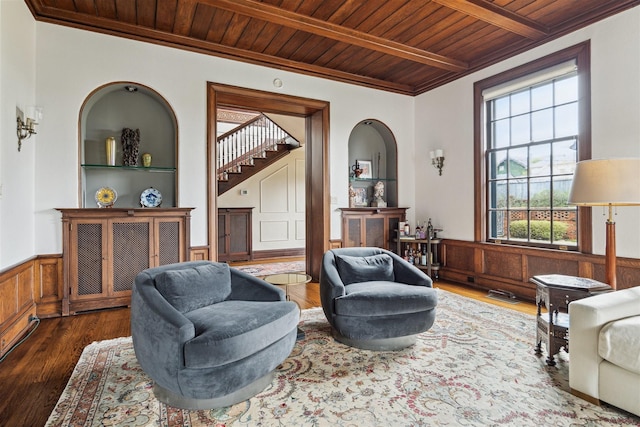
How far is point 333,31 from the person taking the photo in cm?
398

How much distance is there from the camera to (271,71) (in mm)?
4809

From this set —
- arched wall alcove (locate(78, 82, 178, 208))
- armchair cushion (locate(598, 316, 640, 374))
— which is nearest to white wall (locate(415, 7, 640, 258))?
armchair cushion (locate(598, 316, 640, 374))

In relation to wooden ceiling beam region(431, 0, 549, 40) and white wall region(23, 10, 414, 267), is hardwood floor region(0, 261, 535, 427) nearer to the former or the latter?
white wall region(23, 10, 414, 267)

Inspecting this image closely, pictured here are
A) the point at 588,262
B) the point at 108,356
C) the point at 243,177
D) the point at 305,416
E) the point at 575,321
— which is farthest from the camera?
the point at 243,177

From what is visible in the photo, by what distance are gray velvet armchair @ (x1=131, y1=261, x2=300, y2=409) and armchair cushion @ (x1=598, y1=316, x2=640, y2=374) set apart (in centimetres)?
185

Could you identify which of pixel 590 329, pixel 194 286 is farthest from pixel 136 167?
pixel 590 329

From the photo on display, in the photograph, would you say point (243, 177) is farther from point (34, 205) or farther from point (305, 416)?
point (305, 416)

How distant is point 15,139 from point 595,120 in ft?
18.3

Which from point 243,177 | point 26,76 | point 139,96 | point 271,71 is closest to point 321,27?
point 271,71

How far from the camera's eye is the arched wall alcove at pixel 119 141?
4055 millimetres

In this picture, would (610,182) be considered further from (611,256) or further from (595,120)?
(595,120)

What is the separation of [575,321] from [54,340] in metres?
4.00

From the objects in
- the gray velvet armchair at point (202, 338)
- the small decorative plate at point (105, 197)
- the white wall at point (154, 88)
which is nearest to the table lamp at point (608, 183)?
the white wall at point (154, 88)

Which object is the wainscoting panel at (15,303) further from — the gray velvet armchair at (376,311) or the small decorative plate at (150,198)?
the gray velvet armchair at (376,311)
